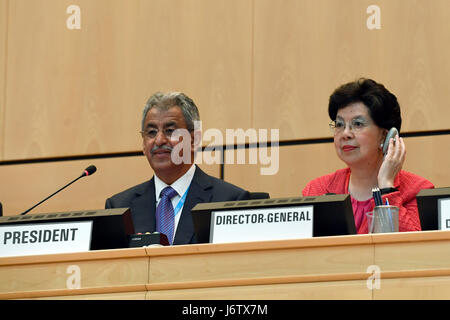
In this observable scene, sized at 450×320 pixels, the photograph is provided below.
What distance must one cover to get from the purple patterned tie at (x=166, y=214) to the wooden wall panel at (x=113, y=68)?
869mm

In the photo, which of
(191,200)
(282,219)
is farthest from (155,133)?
(282,219)

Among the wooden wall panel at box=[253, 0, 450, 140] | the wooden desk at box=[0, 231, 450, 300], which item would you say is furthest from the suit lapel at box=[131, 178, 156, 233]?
the wooden wall panel at box=[253, 0, 450, 140]

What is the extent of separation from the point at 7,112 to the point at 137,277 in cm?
235

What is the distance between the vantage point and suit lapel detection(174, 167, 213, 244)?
10.2ft

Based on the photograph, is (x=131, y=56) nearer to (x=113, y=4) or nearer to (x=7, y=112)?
(x=113, y=4)

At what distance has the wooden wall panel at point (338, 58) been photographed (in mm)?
3889

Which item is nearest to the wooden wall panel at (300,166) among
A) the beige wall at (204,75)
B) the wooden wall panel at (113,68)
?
the beige wall at (204,75)

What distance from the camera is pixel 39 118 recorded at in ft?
15.0

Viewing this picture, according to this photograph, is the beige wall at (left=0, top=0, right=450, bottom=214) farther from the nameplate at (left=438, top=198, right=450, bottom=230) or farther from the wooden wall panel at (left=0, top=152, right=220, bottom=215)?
the nameplate at (left=438, top=198, right=450, bottom=230)

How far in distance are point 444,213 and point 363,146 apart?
2.86 ft

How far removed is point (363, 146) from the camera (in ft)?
10.8
